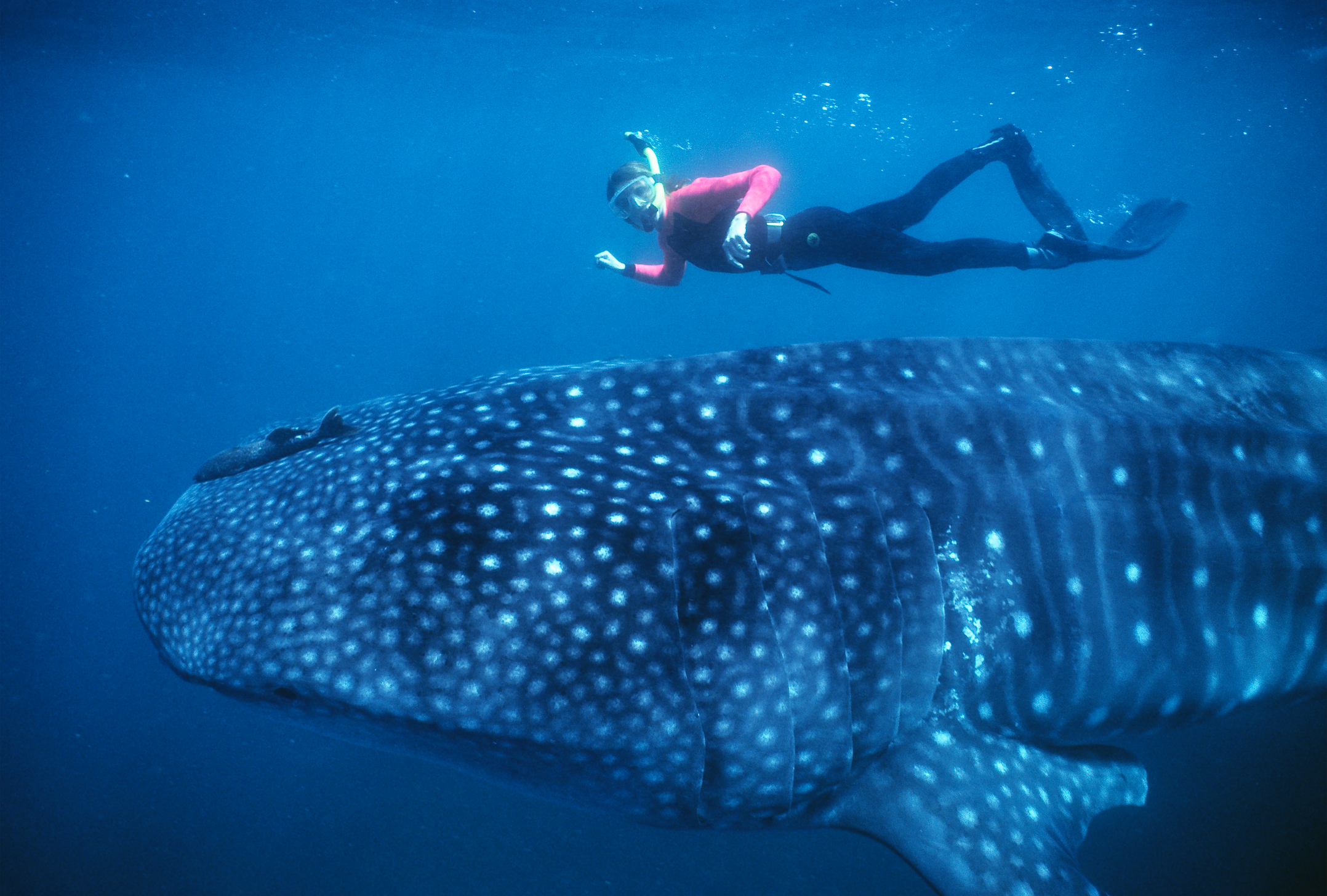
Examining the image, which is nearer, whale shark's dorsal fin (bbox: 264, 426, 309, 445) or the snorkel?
whale shark's dorsal fin (bbox: 264, 426, 309, 445)

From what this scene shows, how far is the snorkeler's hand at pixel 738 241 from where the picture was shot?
539 centimetres

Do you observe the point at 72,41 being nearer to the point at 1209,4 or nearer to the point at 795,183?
the point at 1209,4

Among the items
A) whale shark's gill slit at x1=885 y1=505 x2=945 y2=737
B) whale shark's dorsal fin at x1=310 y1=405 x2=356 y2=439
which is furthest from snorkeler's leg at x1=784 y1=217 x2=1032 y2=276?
whale shark's dorsal fin at x1=310 y1=405 x2=356 y2=439

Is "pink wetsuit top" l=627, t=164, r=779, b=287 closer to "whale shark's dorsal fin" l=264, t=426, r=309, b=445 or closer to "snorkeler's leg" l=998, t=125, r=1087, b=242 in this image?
"snorkeler's leg" l=998, t=125, r=1087, b=242

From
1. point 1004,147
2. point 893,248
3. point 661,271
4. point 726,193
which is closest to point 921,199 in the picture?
point 893,248

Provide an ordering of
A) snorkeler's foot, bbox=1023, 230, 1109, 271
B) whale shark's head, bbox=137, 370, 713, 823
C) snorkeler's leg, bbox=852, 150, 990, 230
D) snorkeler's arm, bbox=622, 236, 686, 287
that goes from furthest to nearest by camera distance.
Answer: snorkeler's arm, bbox=622, 236, 686, 287 < snorkeler's leg, bbox=852, 150, 990, 230 < snorkeler's foot, bbox=1023, 230, 1109, 271 < whale shark's head, bbox=137, 370, 713, 823

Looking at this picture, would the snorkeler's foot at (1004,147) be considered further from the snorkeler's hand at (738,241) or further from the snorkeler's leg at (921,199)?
the snorkeler's hand at (738,241)

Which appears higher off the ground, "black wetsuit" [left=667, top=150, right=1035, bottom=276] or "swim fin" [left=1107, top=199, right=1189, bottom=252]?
"swim fin" [left=1107, top=199, right=1189, bottom=252]

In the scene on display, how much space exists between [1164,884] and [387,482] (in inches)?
256

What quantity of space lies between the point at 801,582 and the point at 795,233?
5.12 m

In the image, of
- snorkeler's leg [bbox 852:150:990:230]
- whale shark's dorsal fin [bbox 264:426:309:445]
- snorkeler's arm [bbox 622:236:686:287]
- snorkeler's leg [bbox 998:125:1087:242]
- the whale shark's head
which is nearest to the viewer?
the whale shark's head

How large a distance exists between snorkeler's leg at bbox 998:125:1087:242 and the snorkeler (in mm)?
30

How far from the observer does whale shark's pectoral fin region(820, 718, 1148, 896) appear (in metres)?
2.24

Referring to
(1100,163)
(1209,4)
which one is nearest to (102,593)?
(1209,4)
